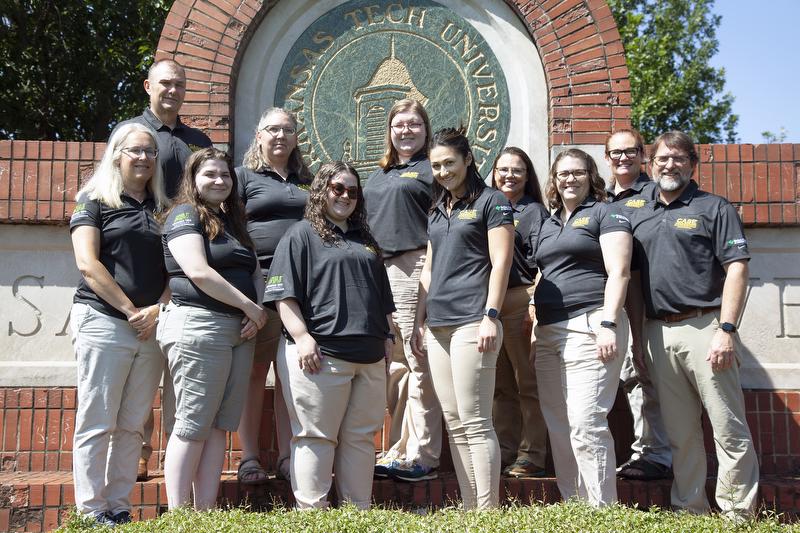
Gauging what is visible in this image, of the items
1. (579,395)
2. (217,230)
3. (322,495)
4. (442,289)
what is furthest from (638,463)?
(217,230)

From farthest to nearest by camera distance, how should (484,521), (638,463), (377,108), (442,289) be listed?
(377,108) → (638,463) → (442,289) → (484,521)

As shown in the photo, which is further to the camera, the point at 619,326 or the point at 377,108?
the point at 377,108

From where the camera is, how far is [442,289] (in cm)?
419

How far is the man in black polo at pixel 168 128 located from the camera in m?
4.77

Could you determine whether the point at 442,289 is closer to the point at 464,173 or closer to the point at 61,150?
the point at 464,173

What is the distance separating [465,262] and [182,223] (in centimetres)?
138

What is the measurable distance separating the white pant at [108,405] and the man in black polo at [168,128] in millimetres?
671

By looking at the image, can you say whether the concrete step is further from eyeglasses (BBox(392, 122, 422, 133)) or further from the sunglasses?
eyeglasses (BBox(392, 122, 422, 133))

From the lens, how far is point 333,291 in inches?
159

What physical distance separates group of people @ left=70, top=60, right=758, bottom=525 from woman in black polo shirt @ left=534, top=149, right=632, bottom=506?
0.4 inches

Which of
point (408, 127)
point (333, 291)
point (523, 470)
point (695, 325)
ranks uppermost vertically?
point (408, 127)

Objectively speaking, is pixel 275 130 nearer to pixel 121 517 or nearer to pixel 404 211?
pixel 404 211

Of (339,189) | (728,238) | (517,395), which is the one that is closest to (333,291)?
(339,189)

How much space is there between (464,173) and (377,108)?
1.94 meters
